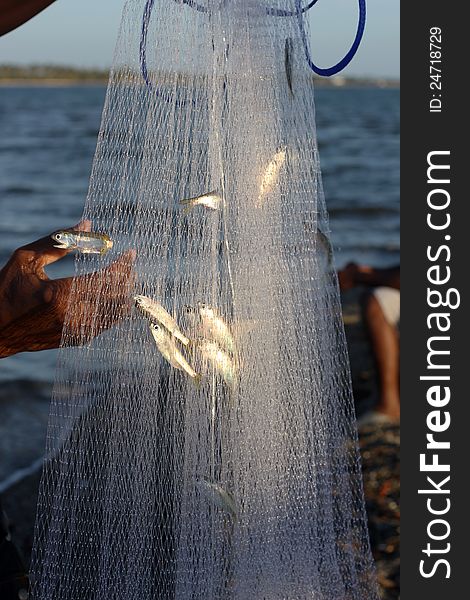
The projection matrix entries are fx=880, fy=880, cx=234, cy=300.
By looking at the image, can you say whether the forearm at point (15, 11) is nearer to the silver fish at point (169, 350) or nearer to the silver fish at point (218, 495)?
the silver fish at point (169, 350)

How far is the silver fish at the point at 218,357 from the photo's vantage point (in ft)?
7.95

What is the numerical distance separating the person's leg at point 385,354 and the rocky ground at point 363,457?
0.69ft

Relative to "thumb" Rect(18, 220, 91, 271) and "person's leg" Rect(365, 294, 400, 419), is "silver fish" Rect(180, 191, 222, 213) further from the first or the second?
"person's leg" Rect(365, 294, 400, 419)

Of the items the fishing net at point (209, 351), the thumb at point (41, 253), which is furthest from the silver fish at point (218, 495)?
the thumb at point (41, 253)

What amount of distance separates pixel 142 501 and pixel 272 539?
38 cm

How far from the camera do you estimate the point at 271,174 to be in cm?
245

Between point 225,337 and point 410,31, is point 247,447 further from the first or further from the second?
point 410,31

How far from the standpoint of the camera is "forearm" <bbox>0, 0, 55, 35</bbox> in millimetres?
2271

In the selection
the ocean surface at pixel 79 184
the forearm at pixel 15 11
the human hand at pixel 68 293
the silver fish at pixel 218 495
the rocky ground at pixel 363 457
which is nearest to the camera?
the forearm at pixel 15 11

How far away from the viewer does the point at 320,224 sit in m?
2.60

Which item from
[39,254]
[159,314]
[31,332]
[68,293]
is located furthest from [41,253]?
[159,314]

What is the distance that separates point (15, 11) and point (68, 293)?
80cm

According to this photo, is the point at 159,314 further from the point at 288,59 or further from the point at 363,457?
the point at 363,457

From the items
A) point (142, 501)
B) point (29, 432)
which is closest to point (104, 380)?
point (142, 501)
